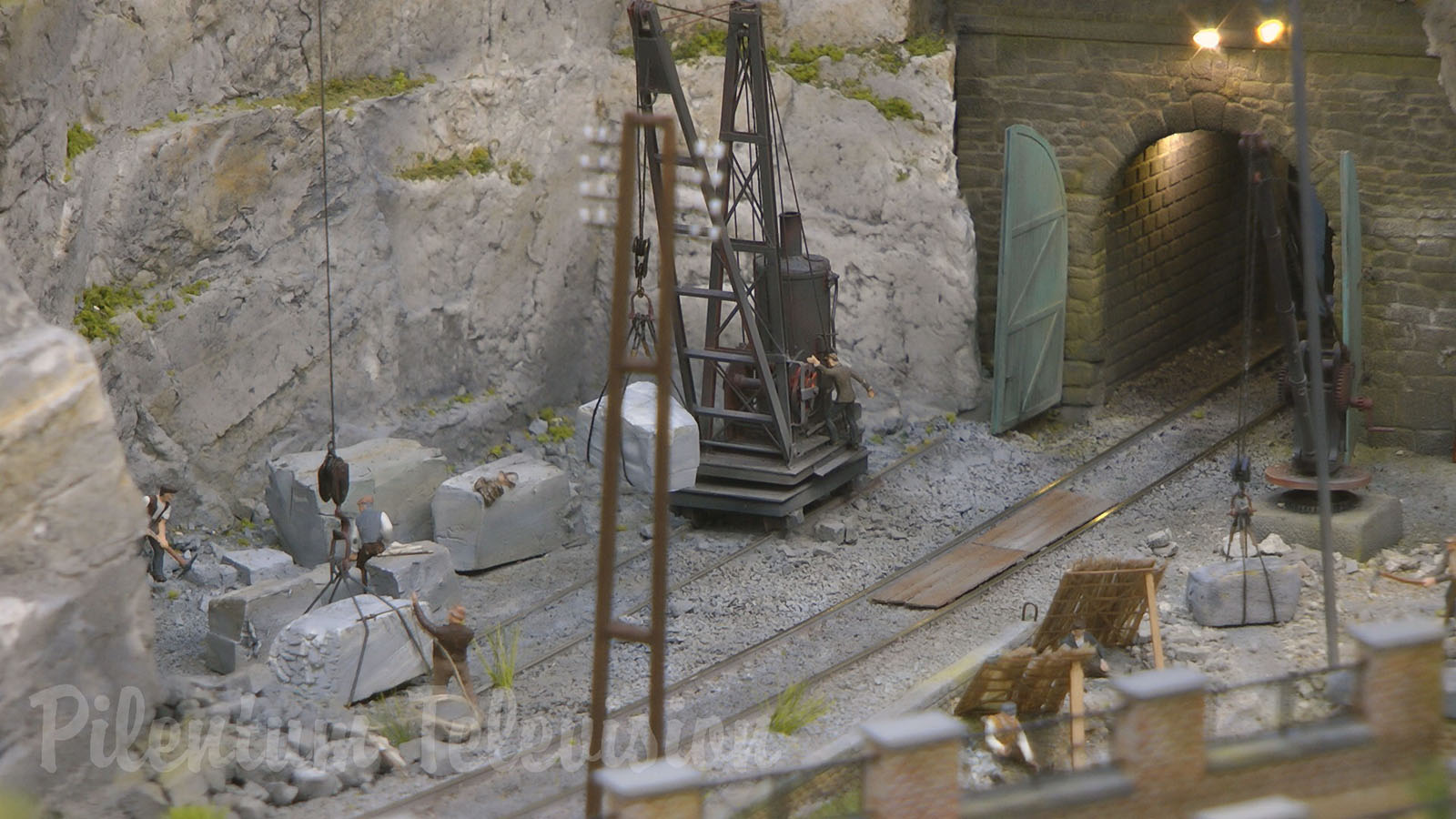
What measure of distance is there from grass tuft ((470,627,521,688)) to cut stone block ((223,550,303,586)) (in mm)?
2028

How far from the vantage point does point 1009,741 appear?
42.5 ft

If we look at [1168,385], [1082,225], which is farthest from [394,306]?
[1168,385]

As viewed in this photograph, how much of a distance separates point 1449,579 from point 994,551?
151 inches

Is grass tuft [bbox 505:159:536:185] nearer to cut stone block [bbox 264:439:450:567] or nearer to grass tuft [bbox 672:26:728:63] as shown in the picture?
grass tuft [bbox 672:26:728:63]

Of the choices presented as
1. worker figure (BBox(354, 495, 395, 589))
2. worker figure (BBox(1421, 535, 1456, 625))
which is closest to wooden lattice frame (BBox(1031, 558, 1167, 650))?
worker figure (BBox(1421, 535, 1456, 625))

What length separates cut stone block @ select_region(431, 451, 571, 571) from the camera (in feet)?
56.0

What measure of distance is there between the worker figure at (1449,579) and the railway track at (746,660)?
123 inches

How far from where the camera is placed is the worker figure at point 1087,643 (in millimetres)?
13938

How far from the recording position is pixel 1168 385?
2122cm

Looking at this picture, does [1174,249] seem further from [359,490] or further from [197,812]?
[197,812]

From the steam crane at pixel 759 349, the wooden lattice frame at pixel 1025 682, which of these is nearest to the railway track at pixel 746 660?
the steam crane at pixel 759 349

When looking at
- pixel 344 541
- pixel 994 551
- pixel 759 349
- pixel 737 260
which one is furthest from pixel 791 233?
pixel 344 541

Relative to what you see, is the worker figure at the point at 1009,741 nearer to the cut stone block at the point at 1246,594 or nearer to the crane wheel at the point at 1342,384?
the cut stone block at the point at 1246,594

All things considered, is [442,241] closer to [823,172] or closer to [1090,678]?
[823,172]
